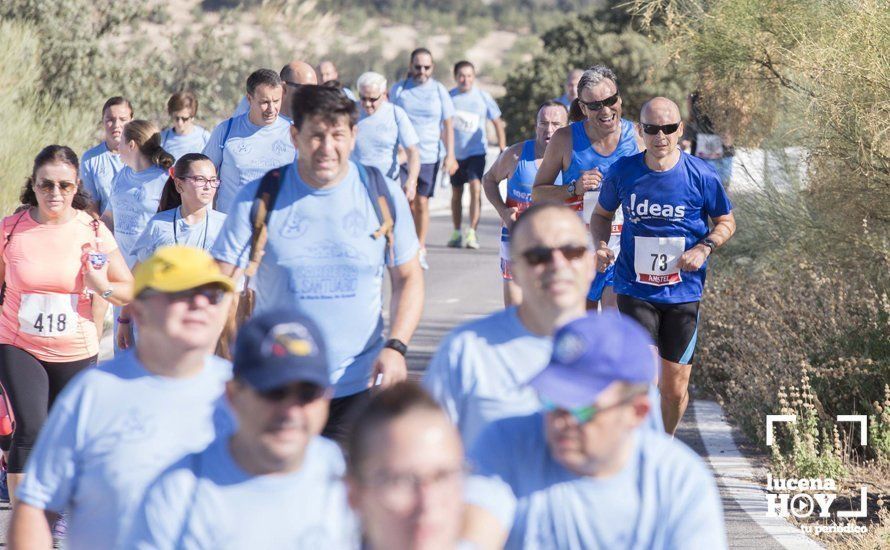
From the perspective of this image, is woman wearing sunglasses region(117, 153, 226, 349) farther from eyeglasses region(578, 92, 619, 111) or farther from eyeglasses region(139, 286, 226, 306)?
eyeglasses region(139, 286, 226, 306)

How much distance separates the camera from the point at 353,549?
2988 mm

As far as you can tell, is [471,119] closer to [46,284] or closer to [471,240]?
[471,240]

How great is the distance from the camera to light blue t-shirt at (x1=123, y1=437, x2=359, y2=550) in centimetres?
306

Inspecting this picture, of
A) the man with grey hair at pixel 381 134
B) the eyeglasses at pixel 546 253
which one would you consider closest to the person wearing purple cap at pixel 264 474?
the eyeglasses at pixel 546 253

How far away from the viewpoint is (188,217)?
7.62m

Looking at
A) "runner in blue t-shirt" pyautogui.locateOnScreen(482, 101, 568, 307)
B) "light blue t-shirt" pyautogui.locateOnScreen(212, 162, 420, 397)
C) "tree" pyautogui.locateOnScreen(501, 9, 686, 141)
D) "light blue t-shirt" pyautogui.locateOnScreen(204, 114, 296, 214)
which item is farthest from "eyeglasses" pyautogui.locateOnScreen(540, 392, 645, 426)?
"tree" pyautogui.locateOnScreen(501, 9, 686, 141)

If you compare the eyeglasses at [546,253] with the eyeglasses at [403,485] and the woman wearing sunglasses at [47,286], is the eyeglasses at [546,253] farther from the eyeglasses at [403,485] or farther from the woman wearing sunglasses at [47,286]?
the woman wearing sunglasses at [47,286]

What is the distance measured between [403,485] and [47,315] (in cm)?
427

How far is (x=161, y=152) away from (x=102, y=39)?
1133 cm

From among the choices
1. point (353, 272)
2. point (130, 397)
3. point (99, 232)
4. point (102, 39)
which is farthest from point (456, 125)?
point (130, 397)

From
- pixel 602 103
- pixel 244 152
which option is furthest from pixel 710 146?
pixel 244 152

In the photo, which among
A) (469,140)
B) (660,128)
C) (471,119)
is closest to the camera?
(660,128)

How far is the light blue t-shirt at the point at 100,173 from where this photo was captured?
9.85 meters

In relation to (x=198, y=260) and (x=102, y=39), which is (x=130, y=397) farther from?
(x=102, y=39)
